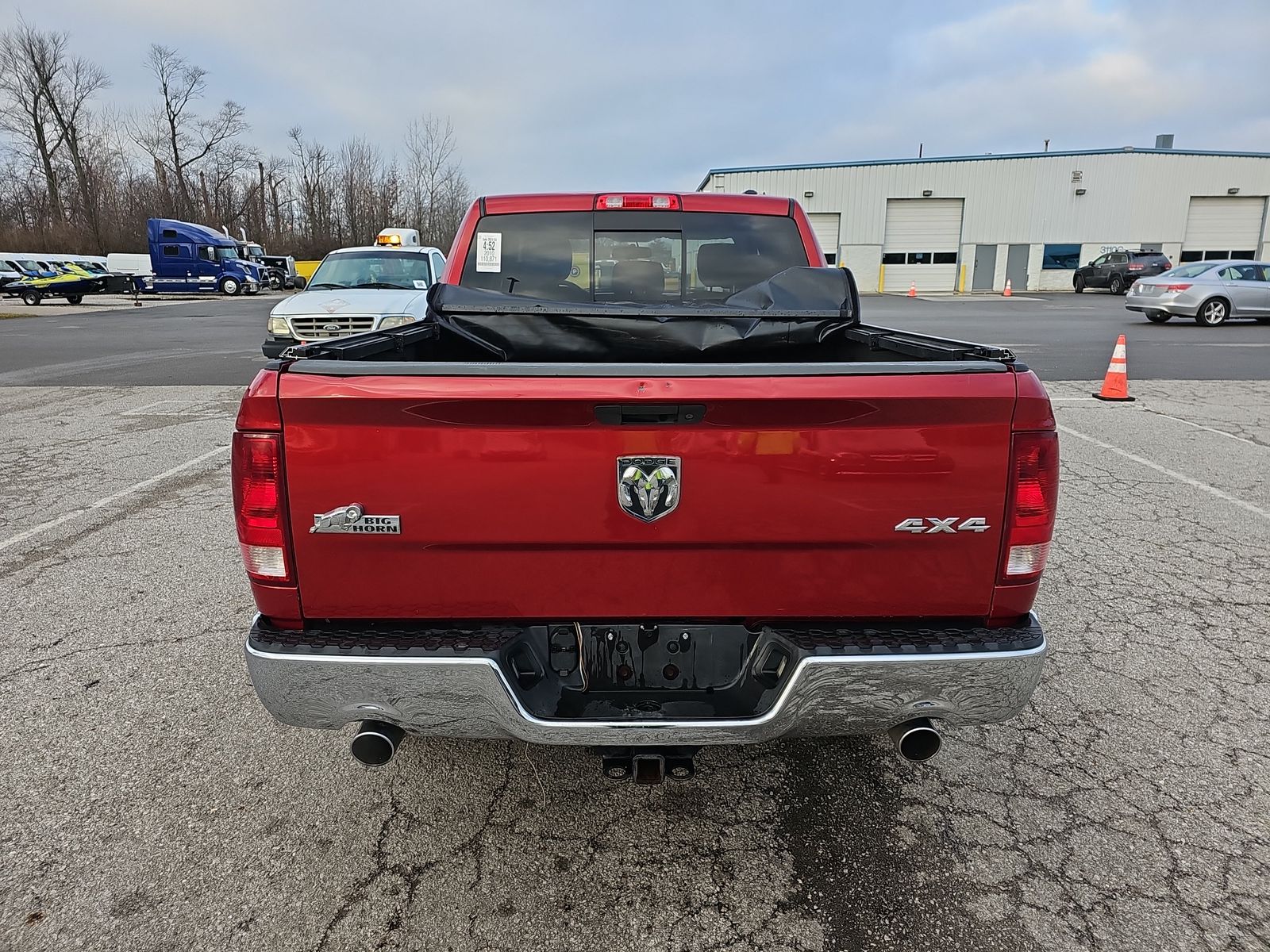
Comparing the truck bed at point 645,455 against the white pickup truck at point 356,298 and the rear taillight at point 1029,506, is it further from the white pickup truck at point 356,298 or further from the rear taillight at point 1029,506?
the white pickup truck at point 356,298

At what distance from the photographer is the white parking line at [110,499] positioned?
5.12 metres

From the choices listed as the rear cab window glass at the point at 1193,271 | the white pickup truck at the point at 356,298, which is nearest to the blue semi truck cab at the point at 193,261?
the white pickup truck at the point at 356,298

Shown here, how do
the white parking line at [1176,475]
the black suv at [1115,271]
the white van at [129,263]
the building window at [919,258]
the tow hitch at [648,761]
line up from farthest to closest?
the white van at [129,263], the building window at [919,258], the black suv at [1115,271], the white parking line at [1176,475], the tow hitch at [648,761]

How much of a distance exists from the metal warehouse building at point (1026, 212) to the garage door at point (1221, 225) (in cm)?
5

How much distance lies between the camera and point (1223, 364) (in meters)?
12.6

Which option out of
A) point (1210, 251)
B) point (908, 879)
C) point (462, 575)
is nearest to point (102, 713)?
point (462, 575)

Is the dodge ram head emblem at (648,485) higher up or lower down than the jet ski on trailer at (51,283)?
lower down

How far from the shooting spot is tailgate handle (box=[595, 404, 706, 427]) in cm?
190

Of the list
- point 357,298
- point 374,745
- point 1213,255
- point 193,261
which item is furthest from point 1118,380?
point 193,261

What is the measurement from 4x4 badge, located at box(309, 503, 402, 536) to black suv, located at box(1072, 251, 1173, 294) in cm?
3768

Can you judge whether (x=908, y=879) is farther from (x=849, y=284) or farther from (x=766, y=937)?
(x=849, y=284)

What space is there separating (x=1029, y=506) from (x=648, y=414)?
104 cm

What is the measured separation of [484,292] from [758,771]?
2.26 meters

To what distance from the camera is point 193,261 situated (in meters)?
38.2
